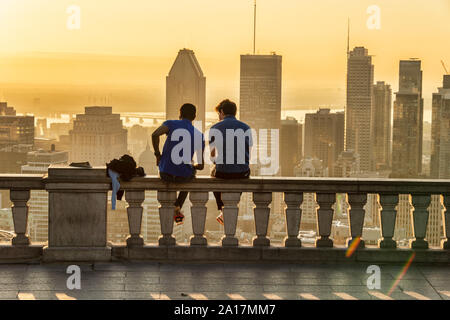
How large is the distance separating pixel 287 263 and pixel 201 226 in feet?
3.95

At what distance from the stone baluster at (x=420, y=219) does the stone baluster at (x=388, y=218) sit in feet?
0.86

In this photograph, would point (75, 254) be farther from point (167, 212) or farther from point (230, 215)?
point (230, 215)

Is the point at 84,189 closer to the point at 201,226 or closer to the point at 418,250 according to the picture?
the point at 201,226

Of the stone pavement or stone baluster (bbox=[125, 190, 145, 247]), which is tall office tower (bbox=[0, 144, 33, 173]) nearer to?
stone baluster (bbox=[125, 190, 145, 247])

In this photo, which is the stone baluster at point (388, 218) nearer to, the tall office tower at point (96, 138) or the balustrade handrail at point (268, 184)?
the balustrade handrail at point (268, 184)

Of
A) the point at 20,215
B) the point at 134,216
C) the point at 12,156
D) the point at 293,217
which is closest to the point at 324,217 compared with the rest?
the point at 293,217

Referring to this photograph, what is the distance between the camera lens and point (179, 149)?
34.9 feet

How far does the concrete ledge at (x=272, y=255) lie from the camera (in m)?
10.6

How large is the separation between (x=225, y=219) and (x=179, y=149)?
1.08 meters

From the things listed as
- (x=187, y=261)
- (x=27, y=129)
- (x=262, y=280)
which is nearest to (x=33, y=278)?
(x=187, y=261)

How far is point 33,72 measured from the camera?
171 m

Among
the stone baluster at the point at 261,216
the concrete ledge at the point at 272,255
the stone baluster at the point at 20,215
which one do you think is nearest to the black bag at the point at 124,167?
the concrete ledge at the point at 272,255

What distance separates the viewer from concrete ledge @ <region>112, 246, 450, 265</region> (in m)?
10.6

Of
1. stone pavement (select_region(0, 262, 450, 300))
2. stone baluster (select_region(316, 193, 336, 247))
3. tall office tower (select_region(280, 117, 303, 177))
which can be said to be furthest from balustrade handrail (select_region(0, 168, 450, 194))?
tall office tower (select_region(280, 117, 303, 177))
